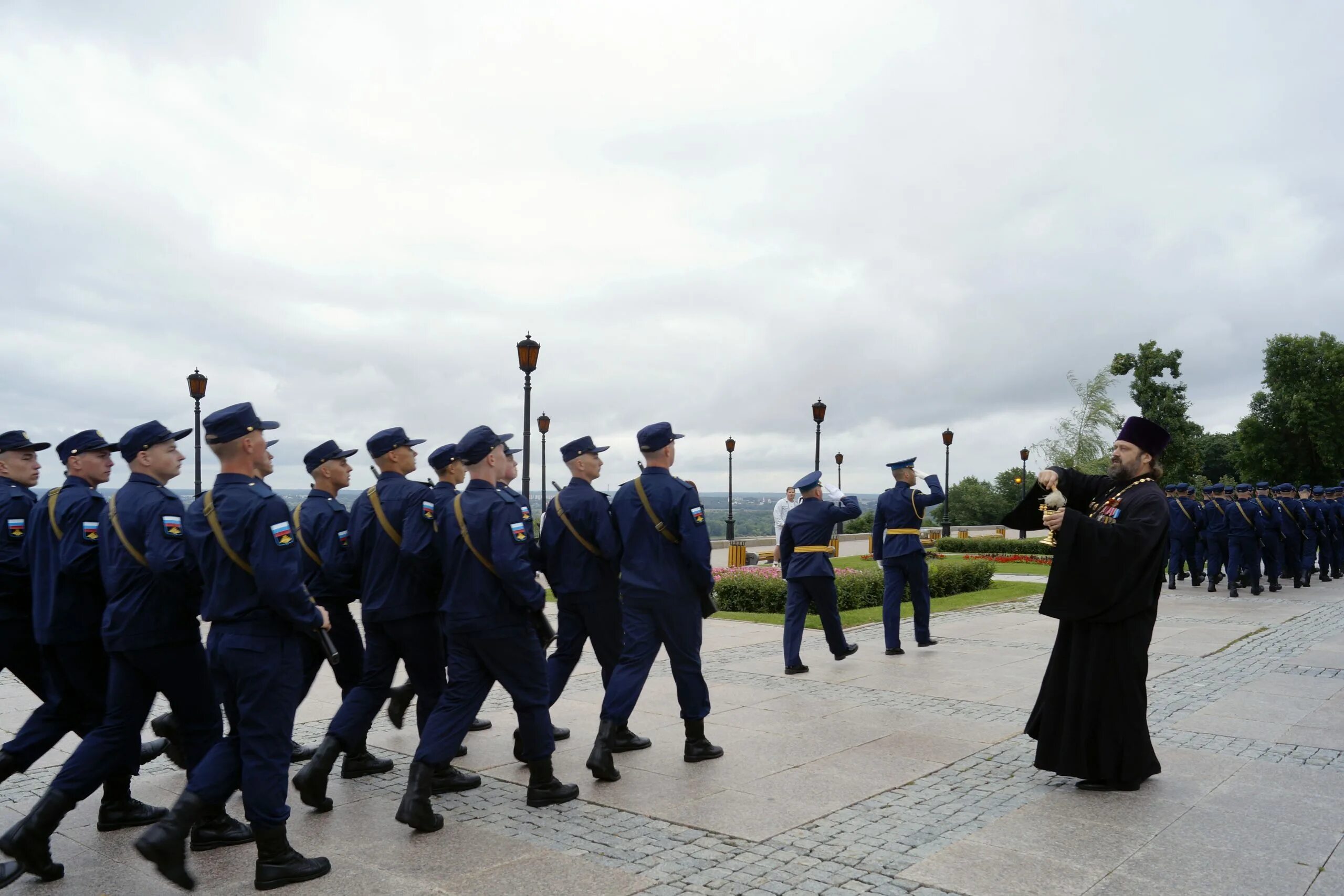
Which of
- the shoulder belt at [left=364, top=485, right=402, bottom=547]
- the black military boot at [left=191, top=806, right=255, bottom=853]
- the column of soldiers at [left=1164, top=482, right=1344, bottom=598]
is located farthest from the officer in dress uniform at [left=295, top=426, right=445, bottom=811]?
the column of soldiers at [left=1164, top=482, right=1344, bottom=598]

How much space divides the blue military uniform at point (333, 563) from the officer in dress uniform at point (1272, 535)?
16.8m

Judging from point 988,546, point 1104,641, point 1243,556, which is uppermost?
point 1104,641

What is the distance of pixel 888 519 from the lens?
11102 millimetres

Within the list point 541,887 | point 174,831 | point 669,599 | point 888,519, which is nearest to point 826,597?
point 888,519

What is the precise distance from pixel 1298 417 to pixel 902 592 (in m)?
51.6

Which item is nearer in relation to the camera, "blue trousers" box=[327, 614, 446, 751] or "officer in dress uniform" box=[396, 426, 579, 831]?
"officer in dress uniform" box=[396, 426, 579, 831]

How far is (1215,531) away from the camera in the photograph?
18109 millimetres

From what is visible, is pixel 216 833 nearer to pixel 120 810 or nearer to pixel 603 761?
pixel 120 810

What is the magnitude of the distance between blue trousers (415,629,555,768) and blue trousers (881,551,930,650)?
19.7 ft

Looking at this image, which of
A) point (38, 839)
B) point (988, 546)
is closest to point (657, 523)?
point (38, 839)

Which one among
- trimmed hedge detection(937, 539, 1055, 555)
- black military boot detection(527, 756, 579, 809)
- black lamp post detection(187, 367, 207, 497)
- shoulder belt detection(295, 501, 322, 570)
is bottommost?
black military boot detection(527, 756, 579, 809)

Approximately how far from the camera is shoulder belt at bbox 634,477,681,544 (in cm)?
641

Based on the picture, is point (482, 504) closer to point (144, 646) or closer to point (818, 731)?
point (144, 646)

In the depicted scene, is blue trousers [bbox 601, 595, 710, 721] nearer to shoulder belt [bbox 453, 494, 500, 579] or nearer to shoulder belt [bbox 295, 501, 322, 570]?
shoulder belt [bbox 453, 494, 500, 579]
